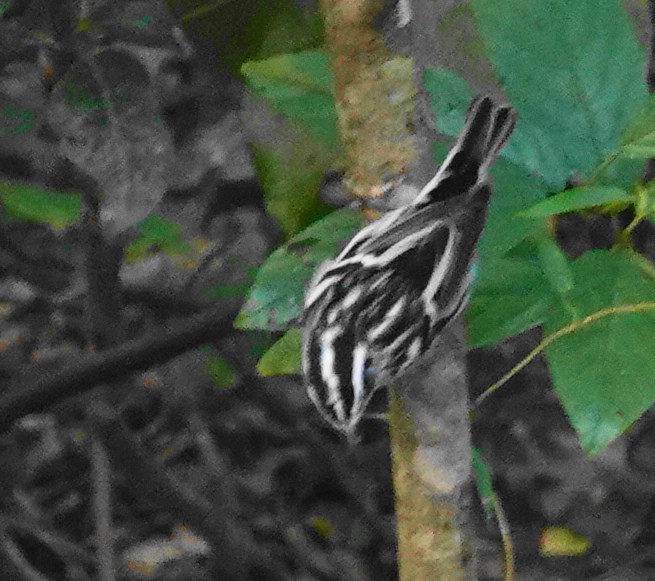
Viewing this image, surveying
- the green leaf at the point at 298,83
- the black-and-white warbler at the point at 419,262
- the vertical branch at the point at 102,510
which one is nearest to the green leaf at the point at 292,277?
the black-and-white warbler at the point at 419,262

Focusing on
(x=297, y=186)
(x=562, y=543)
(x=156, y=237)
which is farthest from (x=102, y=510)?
(x=562, y=543)

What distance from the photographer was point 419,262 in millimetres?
725

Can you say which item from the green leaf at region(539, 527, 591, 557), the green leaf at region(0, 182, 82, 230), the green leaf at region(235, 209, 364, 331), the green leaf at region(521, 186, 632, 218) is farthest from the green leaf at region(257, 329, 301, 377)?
the green leaf at region(539, 527, 591, 557)

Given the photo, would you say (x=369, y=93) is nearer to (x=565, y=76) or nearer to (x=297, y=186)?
(x=565, y=76)

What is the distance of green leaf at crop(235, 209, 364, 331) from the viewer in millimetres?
775

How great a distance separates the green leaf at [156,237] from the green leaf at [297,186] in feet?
1.05

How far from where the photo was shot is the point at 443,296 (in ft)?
2.36

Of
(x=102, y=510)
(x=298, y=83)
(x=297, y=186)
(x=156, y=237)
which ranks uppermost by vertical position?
(x=298, y=83)

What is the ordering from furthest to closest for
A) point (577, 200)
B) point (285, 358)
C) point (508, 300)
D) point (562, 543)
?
point (562, 543)
point (285, 358)
point (508, 300)
point (577, 200)

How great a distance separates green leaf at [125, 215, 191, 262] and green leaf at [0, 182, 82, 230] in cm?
10

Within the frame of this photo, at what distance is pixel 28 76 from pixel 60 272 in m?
0.51

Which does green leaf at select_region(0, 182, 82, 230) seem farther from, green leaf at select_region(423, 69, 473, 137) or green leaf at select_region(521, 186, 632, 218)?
green leaf at select_region(521, 186, 632, 218)

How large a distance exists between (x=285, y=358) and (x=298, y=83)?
230 millimetres

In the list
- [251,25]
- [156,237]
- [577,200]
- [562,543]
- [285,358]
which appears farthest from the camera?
[562,543]
